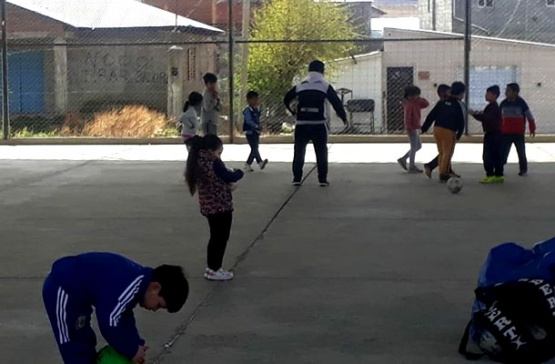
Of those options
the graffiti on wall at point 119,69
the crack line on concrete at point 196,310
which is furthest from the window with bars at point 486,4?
the crack line on concrete at point 196,310

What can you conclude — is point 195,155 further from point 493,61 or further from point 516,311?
point 493,61

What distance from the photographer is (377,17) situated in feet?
201

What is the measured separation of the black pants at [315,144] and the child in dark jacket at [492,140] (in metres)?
2.10

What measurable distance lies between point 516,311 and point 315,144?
8.68 meters

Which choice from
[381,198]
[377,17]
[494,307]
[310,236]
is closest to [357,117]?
[381,198]

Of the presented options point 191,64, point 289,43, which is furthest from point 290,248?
point 191,64

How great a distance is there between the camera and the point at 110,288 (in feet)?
15.2

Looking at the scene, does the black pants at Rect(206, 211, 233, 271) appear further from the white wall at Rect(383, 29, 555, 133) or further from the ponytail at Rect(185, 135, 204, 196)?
the white wall at Rect(383, 29, 555, 133)

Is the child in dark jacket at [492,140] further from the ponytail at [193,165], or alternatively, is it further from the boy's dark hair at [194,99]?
the ponytail at [193,165]

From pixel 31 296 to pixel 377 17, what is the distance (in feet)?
180

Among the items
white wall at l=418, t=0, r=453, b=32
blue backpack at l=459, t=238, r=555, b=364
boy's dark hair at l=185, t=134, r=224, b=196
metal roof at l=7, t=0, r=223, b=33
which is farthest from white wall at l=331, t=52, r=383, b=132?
blue backpack at l=459, t=238, r=555, b=364

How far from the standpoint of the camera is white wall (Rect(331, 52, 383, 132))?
99.3ft

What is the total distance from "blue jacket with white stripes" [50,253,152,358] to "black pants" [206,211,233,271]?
3.37 meters

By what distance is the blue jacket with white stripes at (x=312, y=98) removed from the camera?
14.2 metres
